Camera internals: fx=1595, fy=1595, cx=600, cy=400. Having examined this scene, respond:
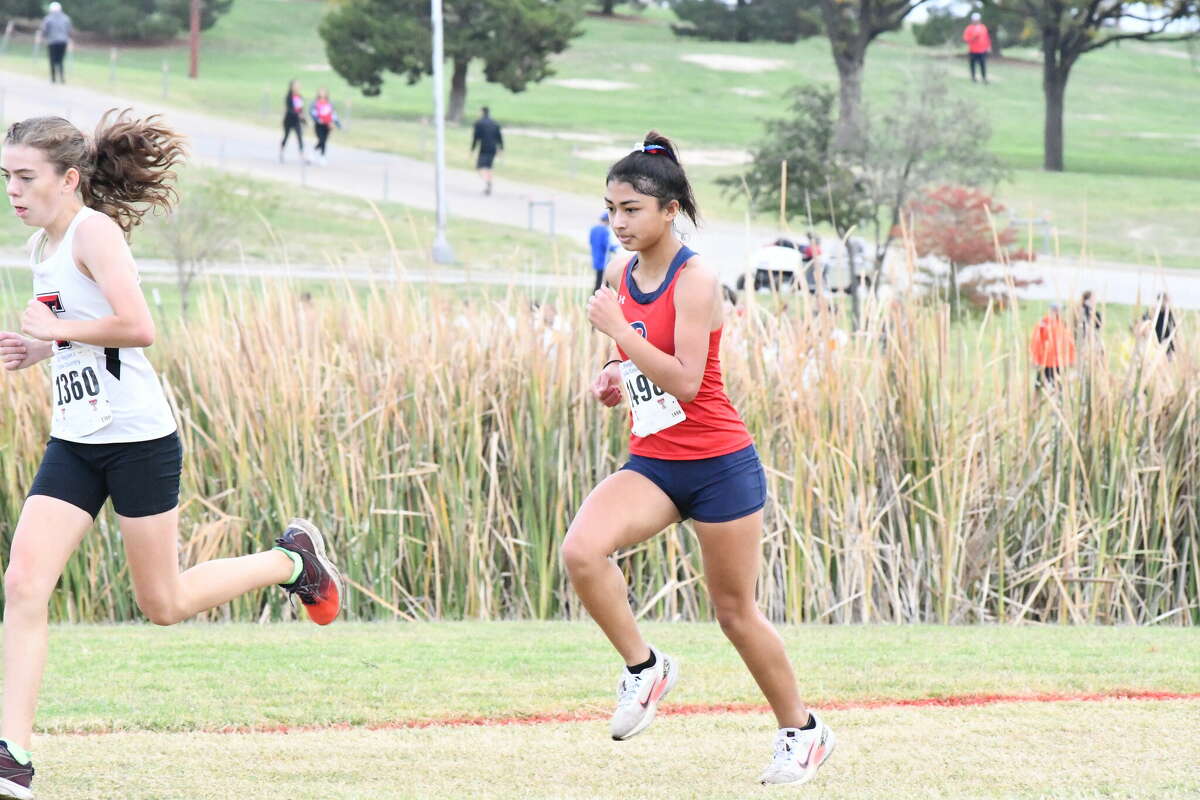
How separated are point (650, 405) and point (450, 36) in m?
41.8

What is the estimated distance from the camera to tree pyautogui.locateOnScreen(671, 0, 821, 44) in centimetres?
6919

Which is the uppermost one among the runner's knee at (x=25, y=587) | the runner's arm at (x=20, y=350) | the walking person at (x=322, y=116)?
the walking person at (x=322, y=116)

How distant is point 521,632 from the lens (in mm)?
7750

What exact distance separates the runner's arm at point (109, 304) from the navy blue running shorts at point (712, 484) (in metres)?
1.50

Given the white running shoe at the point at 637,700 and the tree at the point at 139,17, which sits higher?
the tree at the point at 139,17

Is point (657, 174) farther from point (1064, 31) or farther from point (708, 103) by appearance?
point (708, 103)

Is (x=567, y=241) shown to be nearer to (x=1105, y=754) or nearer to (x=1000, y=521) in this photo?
(x=1000, y=521)

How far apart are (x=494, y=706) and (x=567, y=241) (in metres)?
21.7

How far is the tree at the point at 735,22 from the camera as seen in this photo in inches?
2724

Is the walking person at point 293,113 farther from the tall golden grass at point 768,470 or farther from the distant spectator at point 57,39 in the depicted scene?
the tall golden grass at point 768,470

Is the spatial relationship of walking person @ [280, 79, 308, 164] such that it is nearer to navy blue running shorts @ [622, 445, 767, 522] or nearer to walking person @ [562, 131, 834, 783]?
walking person @ [562, 131, 834, 783]

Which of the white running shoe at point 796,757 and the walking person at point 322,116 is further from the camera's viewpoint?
the walking person at point 322,116

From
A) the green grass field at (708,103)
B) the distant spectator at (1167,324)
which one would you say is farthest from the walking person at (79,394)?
the green grass field at (708,103)

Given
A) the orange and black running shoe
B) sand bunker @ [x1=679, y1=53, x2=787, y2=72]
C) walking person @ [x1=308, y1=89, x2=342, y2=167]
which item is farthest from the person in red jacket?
the orange and black running shoe
